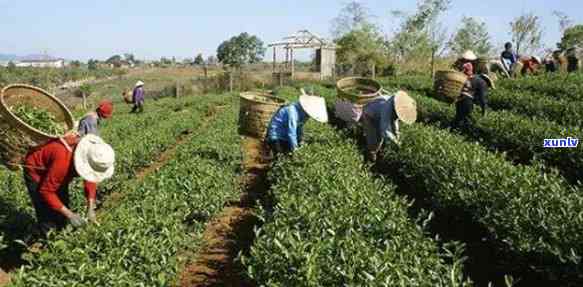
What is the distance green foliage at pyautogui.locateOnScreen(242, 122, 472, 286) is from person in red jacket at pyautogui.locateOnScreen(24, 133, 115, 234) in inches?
60.3

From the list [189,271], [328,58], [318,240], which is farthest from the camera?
[328,58]

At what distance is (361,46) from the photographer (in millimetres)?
38094

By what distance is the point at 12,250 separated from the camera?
19.5ft

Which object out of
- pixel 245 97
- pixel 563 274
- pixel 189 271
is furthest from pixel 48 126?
pixel 563 274

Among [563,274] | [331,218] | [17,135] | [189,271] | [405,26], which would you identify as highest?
[405,26]

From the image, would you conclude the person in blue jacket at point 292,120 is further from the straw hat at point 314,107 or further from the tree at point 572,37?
the tree at point 572,37

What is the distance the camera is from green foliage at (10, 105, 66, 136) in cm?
577

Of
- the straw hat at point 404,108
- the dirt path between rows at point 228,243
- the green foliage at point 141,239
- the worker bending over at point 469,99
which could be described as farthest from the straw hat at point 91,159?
the worker bending over at point 469,99

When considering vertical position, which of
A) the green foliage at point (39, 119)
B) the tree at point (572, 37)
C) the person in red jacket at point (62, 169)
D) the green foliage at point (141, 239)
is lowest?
the green foliage at point (141, 239)

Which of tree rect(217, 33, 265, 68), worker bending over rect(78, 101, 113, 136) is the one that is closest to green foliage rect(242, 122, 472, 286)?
worker bending over rect(78, 101, 113, 136)

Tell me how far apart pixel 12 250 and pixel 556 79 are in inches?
606

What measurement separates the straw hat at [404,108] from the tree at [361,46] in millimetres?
28446

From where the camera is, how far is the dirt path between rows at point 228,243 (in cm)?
542

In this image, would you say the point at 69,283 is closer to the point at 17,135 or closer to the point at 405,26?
the point at 17,135
